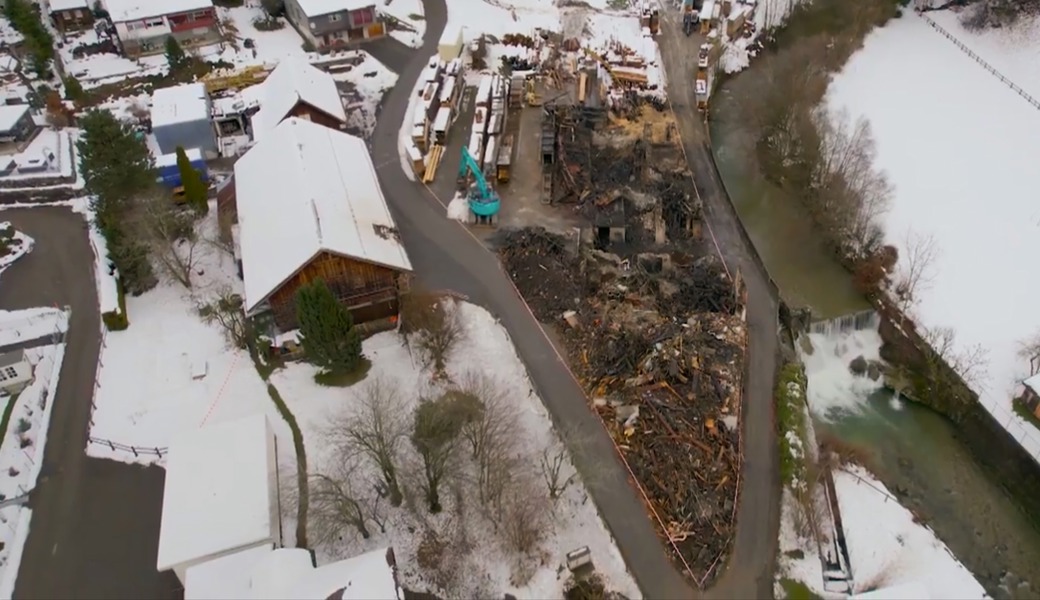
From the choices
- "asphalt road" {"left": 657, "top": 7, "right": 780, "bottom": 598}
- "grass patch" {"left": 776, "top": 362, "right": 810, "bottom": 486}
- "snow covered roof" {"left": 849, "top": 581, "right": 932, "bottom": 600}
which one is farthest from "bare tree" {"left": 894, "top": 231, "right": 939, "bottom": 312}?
"snow covered roof" {"left": 849, "top": 581, "right": 932, "bottom": 600}

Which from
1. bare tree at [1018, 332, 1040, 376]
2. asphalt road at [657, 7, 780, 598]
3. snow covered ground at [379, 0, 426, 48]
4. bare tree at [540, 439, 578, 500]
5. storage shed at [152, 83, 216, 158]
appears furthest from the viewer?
→ snow covered ground at [379, 0, 426, 48]

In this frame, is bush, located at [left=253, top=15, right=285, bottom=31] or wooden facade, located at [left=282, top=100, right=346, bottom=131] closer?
wooden facade, located at [left=282, top=100, right=346, bottom=131]

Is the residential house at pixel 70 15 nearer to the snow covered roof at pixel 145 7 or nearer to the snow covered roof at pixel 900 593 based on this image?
the snow covered roof at pixel 145 7

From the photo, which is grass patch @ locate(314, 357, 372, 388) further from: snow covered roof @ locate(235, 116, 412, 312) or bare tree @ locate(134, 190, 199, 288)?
bare tree @ locate(134, 190, 199, 288)

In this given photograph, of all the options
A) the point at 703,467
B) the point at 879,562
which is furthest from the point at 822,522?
the point at 703,467

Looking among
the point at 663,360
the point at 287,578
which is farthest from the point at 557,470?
the point at 287,578

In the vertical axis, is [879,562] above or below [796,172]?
below

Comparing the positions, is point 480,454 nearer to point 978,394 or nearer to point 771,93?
point 978,394

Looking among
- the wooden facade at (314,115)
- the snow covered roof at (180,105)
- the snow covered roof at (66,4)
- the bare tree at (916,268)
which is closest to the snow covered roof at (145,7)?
the snow covered roof at (66,4)
